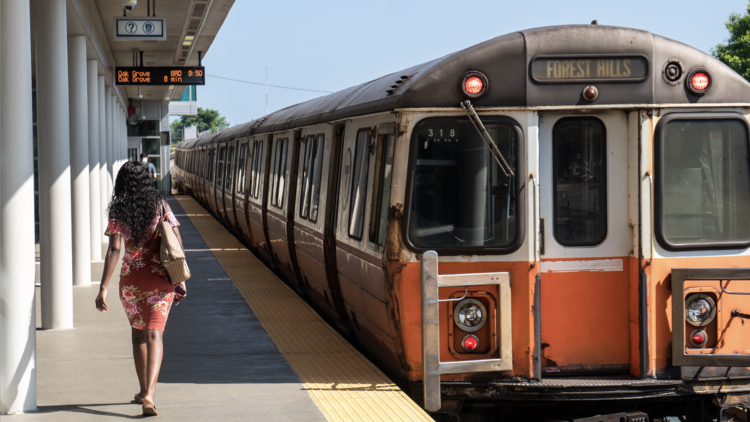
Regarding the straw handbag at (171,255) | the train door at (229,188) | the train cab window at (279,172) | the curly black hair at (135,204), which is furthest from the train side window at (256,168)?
the straw handbag at (171,255)

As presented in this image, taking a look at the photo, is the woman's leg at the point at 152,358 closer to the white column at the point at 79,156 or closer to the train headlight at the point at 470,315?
the train headlight at the point at 470,315

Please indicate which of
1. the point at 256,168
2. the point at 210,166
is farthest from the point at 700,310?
the point at 210,166

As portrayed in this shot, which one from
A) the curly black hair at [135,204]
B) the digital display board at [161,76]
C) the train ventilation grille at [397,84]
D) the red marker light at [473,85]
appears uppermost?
the digital display board at [161,76]

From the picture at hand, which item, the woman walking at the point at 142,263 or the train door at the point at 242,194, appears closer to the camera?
the woman walking at the point at 142,263

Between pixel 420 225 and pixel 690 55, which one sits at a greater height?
pixel 690 55

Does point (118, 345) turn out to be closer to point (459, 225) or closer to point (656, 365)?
point (459, 225)

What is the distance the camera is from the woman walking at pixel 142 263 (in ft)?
17.9

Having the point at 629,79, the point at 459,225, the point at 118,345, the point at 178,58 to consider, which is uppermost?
the point at 178,58

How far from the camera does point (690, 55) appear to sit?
5691 mm

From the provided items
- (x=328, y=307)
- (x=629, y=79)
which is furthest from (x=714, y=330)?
(x=328, y=307)

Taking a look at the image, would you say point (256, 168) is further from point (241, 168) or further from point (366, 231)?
point (366, 231)

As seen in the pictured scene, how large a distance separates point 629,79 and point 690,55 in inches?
17.3

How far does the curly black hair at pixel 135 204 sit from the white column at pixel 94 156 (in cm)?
841

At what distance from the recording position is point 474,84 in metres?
5.63
